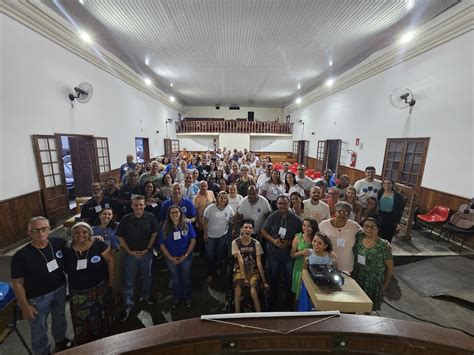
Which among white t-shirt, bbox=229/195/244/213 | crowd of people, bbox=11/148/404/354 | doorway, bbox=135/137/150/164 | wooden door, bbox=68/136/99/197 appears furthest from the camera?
doorway, bbox=135/137/150/164

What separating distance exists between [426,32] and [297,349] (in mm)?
6846

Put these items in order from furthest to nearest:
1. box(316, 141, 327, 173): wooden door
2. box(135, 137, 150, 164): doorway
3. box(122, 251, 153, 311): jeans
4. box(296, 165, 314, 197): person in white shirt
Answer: box(135, 137, 150, 164): doorway
box(316, 141, 327, 173): wooden door
box(296, 165, 314, 197): person in white shirt
box(122, 251, 153, 311): jeans

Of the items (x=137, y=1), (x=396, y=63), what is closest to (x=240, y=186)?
(x=137, y=1)

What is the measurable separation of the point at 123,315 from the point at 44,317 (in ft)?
2.66

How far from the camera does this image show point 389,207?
3596 millimetres

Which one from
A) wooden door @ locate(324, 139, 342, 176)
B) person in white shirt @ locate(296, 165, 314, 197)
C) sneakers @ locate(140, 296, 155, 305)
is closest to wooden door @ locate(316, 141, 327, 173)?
wooden door @ locate(324, 139, 342, 176)

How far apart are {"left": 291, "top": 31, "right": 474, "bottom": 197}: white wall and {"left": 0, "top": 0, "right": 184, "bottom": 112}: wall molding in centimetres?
827

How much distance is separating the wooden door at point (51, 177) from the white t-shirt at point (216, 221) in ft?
12.8

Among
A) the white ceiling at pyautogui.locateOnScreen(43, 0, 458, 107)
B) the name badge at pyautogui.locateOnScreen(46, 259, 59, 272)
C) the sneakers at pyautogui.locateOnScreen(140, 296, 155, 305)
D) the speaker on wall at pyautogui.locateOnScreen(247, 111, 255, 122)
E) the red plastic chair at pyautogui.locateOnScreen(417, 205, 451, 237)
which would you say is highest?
the white ceiling at pyautogui.locateOnScreen(43, 0, 458, 107)

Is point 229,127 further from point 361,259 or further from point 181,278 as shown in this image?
point 361,259

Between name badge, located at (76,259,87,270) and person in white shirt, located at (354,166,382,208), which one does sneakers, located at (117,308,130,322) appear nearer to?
name badge, located at (76,259,87,270)

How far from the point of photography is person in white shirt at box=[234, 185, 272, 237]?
3.07 m

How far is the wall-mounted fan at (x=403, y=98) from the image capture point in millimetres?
5086

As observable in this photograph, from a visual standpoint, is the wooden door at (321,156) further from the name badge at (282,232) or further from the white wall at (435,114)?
the name badge at (282,232)
